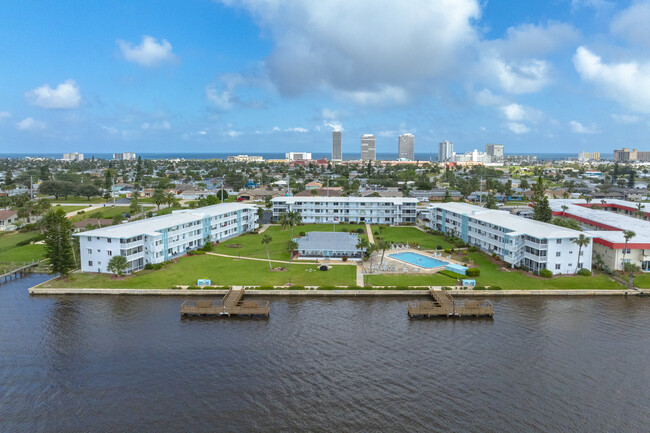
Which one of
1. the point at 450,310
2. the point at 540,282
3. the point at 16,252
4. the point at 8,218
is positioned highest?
the point at 8,218

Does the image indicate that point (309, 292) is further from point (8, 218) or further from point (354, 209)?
point (8, 218)

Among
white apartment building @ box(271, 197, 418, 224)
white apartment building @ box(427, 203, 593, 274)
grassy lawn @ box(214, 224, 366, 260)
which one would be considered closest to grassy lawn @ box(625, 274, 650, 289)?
white apartment building @ box(427, 203, 593, 274)

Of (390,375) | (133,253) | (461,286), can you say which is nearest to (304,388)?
(390,375)

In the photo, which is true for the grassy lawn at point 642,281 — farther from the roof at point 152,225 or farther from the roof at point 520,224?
the roof at point 152,225

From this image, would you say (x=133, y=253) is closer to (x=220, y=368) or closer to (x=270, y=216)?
(x=220, y=368)

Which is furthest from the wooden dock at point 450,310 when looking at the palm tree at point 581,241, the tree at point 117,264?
the tree at point 117,264

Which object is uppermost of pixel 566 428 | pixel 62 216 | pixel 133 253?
pixel 62 216

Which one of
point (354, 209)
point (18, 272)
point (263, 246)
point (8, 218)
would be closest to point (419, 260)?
point (263, 246)
